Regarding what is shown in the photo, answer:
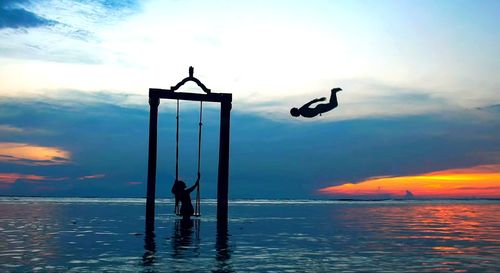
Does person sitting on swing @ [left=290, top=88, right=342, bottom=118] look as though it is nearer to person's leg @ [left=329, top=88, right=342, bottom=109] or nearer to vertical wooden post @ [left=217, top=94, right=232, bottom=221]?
person's leg @ [left=329, top=88, right=342, bottom=109]

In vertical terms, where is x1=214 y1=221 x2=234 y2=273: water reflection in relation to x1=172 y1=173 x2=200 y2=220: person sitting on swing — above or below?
below

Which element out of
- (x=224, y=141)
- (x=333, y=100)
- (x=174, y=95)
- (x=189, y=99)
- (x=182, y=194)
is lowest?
(x=182, y=194)

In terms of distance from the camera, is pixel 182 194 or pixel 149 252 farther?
pixel 182 194

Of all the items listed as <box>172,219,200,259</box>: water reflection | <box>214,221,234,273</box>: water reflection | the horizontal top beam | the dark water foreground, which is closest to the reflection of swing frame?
the horizontal top beam

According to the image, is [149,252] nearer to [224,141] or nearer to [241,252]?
[241,252]

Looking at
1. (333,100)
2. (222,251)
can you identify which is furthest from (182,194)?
(333,100)

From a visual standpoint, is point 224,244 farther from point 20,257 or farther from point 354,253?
point 20,257

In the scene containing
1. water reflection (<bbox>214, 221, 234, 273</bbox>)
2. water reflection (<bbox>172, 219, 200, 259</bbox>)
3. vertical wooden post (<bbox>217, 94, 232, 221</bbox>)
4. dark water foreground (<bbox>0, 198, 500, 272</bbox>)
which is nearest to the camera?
water reflection (<bbox>214, 221, 234, 273</bbox>)

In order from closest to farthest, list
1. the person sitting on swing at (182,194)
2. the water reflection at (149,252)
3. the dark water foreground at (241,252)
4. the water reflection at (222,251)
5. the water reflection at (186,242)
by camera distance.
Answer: the water reflection at (222,251)
the dark water foreground at (241,252)
the water reflection at (149,252)
the water reflection at (186,242)
the person sitting on swing at (182,194)

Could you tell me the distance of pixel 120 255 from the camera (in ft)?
67.7

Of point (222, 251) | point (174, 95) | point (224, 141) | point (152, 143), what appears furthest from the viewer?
point (224, 141)

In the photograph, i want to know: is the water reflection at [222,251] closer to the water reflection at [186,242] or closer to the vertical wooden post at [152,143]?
the water reflection at [186,242]

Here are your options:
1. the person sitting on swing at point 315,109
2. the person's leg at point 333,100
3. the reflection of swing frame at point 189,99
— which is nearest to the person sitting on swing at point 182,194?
the reflection of swing frame at point 189,99

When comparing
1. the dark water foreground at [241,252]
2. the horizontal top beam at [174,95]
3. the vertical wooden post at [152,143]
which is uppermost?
the horizontal top beam at [174,95]
